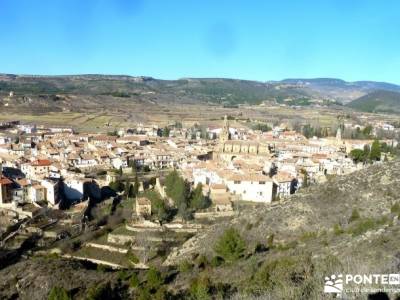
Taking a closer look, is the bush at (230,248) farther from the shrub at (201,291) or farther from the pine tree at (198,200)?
the pine tree at (198,200)

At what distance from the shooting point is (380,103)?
6732 inches

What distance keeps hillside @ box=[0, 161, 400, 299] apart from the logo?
0.74 feet

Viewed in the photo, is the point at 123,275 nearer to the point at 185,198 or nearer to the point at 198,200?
the point at 198,200

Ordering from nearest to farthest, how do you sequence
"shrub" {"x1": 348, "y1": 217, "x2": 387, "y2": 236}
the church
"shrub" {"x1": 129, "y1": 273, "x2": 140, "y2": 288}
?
1. "shrub" {"x1": 129, "y1": 273, "x2": 140, "y2": 288}
2. "shrub" {"x1": 348, "y1": 217, "x2": 387, "y2": 236}
3. the church

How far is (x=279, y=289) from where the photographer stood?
12.9 meters

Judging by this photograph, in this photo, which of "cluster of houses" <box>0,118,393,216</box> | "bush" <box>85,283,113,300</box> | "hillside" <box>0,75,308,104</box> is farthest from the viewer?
"hillside" <box>0,75,308,104</box>

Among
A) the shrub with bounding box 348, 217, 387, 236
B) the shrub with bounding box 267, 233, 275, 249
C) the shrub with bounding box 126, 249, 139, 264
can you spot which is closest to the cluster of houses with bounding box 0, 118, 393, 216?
the shrub with bounding box 126, 249, 139, 264

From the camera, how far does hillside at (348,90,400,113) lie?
523 ft

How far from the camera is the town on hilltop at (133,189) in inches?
1082

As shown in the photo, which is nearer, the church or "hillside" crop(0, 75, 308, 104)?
the church

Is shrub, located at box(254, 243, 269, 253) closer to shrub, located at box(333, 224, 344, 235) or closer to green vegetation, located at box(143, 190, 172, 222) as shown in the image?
shrub, located at box(333, 224, 344, 235)

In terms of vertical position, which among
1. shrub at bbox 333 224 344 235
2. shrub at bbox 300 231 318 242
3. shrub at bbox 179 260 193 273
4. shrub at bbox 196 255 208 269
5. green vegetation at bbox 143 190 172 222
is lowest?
green vegetation at bbox 143 190 172 222

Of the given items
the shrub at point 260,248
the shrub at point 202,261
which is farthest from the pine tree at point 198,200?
the shrub at point 202,261

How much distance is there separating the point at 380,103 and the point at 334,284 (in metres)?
171
